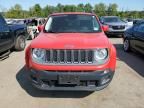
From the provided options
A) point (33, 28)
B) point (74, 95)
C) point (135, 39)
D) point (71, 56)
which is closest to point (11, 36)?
point (135, 39)

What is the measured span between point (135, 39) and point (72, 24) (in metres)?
4.08

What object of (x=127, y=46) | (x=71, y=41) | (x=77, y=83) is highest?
(x=71, y=41)

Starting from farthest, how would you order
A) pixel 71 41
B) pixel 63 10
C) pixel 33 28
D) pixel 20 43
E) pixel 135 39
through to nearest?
pixel 63 10
pixel 33 28
pixel 20 43
pixel 135 39
pixel 71 41

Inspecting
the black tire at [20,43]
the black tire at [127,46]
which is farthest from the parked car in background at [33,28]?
the black tire at [127,46]

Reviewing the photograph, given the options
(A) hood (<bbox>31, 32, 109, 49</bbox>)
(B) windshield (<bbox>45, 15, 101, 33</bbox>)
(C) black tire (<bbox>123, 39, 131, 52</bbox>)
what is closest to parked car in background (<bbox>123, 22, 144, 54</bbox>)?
(C) black tire (<bbox>123, 39, 131, 52</bbox>)

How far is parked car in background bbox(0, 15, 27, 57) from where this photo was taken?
9039 mm

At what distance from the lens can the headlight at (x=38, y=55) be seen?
201 inches

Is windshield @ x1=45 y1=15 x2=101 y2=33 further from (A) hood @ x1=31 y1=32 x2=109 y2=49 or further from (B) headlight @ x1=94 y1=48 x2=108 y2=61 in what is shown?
(B) headlight @ x1=94 y1=48 x2=108 y2=61

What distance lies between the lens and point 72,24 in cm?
653

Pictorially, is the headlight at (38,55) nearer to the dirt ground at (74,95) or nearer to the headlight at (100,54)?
the dirt ground at (74,95)

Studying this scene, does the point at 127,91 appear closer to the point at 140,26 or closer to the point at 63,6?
the point at 140,26

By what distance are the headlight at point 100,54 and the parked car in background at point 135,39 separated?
13.9 ft

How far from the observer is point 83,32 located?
245 inches

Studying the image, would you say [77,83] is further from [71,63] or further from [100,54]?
[100,54]
